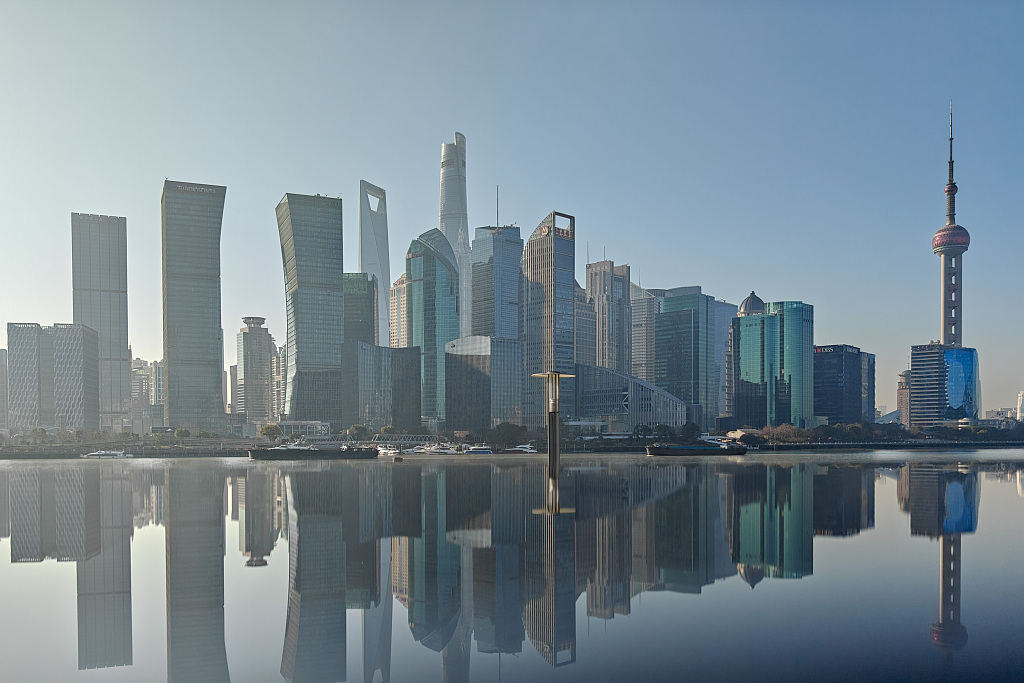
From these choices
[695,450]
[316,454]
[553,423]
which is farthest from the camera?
[695,450]

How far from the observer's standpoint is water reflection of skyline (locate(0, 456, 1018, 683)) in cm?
1980

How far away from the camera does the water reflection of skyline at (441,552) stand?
65.0ft

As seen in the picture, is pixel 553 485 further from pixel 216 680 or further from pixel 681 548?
pixel 216 680

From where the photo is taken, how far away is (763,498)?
54688 mm

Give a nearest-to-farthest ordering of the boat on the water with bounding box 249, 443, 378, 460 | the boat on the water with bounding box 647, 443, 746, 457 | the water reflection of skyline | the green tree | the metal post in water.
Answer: the water reflection of skyline → the metal post in water → the boat on the water with bounding box 249, 443, 378, 460 → the boat on the water with bounding box 647, 443, 746, 457 → the green tree

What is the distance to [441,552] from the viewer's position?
30641 mm

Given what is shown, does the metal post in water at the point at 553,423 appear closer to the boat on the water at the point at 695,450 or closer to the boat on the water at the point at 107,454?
the boat on the water at the point at 695,450

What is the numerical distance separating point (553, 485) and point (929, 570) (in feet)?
127

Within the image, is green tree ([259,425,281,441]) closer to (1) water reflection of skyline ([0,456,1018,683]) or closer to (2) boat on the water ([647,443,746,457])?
(2) boat on the water ([647,443,746,457])

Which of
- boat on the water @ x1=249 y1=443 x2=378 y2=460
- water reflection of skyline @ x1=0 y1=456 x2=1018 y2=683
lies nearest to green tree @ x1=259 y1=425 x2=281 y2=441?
boat on the water @ x1=249 y1=443 x2=378 y2=460

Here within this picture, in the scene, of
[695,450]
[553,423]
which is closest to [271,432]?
[695,450]

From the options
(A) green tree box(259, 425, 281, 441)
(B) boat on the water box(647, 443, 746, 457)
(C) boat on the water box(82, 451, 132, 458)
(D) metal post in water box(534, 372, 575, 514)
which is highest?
(D) metal post in water box(534, 372, 575, 514)

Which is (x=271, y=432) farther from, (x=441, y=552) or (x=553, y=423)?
(x=441, y=552)

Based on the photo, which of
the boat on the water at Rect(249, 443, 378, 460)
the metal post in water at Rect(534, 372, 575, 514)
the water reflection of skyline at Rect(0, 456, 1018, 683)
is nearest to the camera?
the water reflection of skyline at Rect(0, 456, 1018, 683)
